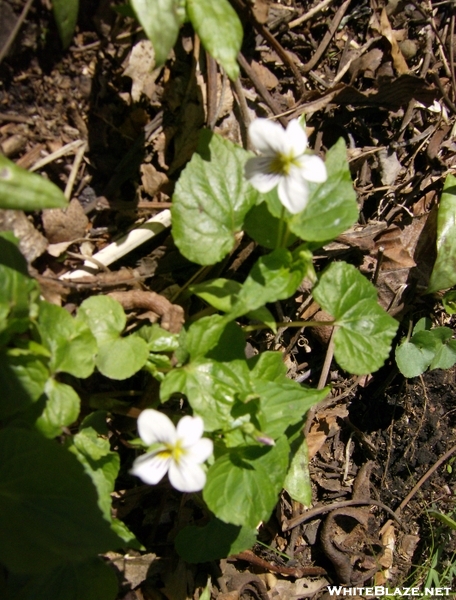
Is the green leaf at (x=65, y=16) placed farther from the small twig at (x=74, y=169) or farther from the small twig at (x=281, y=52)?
the small twig at (x=281, y=52)

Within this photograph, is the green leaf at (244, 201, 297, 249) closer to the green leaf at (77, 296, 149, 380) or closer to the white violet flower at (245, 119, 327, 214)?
the white violet flower at (245, 119, 327, 214)

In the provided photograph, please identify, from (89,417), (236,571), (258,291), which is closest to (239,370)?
(258,291)

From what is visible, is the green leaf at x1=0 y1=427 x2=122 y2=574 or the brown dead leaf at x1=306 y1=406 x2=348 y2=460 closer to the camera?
the green leaf at x1=0 y1=427 x2=122 y2=574

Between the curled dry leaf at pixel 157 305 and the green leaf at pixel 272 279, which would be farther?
the curled dry leaf at pixel 157 305

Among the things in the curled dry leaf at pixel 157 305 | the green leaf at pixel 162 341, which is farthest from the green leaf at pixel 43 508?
the curled dry leaf at pixel 157 305

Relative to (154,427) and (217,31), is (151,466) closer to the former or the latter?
(154,427)

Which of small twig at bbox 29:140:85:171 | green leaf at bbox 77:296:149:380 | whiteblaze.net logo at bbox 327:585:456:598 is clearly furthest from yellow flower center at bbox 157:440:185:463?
whiteblaze.net logo at bbox 327:585:456:598
